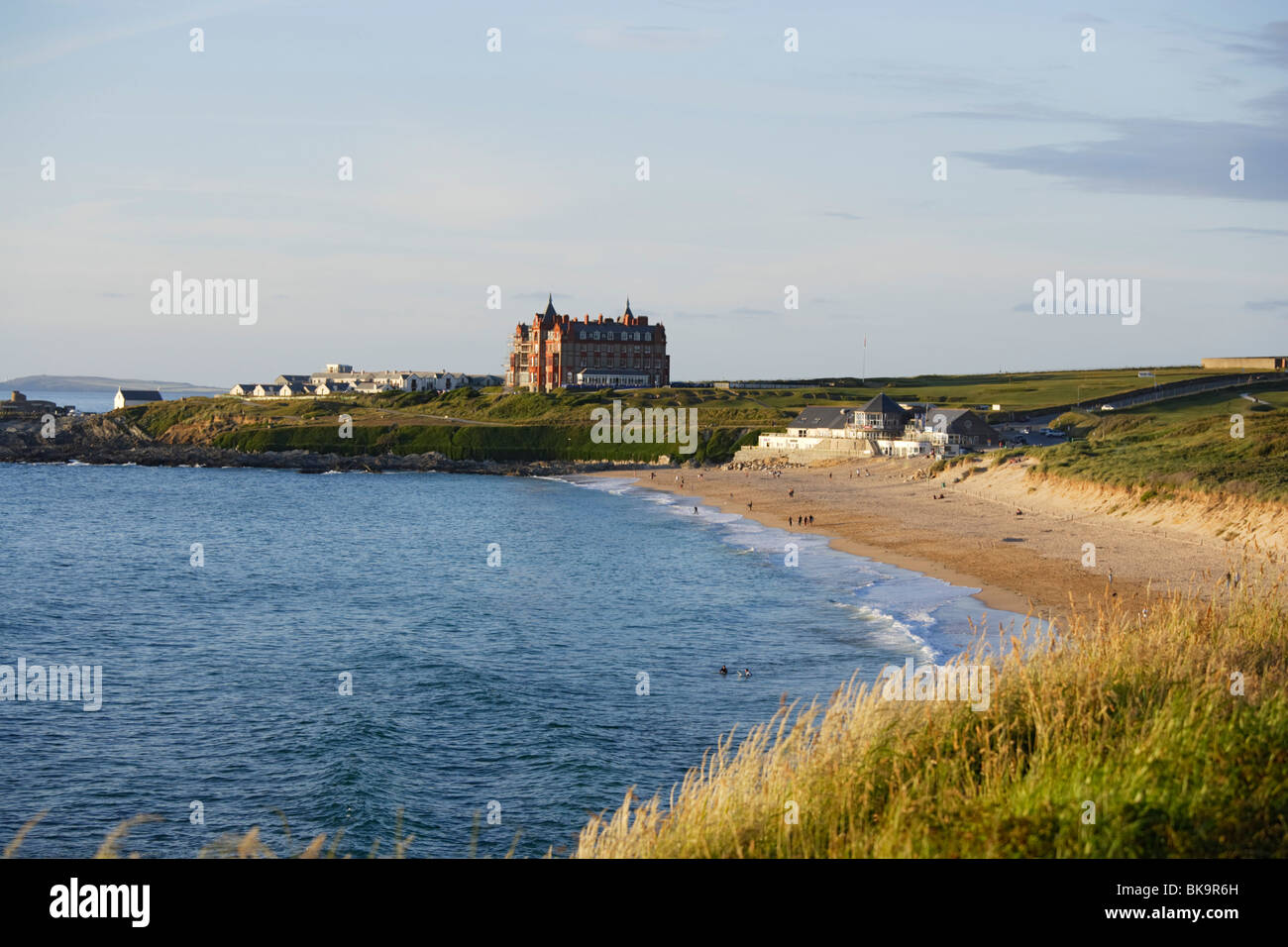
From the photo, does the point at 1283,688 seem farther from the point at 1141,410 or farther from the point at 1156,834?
the point at 1141,410

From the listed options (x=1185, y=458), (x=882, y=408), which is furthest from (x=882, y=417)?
(x=1185, y=458)

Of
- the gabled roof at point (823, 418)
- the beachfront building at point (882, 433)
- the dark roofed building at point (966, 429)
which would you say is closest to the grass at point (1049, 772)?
the beachfront building at point (882, 433)

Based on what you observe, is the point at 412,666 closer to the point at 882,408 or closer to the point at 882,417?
the point at 882,417

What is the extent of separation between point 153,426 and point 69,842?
162 metres

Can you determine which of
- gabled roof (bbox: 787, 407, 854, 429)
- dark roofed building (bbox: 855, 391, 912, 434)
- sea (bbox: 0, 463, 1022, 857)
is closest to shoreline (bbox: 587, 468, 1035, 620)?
sea (bbox: 0, 463, 1022, 857)

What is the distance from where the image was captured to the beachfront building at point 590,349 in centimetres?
18025

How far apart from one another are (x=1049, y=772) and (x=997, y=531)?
5280 centimetres

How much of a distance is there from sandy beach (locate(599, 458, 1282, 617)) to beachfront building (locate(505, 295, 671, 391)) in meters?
77.8

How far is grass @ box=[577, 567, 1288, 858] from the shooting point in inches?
352

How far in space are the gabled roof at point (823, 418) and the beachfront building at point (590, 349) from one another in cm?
5856

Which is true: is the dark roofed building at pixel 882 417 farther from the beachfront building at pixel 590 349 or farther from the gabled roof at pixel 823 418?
the beachfront building at pixel 590 349

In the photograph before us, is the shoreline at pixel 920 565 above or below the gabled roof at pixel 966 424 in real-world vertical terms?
below

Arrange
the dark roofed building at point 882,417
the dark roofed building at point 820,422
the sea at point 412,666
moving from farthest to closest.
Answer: the dark roofed building at point 820,422 → the dark roofed building at point 882,417 → the sea at point 412,666

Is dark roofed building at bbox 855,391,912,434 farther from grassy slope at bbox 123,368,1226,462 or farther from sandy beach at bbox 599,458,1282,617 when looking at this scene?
grassy slope at bbox 123,368,1226,462
